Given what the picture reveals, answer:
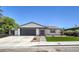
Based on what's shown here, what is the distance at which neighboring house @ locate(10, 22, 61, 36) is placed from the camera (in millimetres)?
10250

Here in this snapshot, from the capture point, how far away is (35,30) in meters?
11.1

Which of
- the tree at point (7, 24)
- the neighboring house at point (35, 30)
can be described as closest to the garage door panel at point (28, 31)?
the neighboring house at point (35, 30)

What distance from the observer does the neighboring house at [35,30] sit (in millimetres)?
10250

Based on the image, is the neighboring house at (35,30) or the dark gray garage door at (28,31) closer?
the neighboring house at (35,30)

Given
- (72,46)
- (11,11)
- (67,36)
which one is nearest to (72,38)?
(67,36)

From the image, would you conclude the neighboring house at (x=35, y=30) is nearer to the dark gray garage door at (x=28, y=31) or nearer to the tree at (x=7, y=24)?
the dark gray garage door at (x=28, y=31)

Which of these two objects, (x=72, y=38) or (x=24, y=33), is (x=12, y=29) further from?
(x=72, y=38)

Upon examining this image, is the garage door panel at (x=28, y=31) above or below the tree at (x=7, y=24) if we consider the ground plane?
below

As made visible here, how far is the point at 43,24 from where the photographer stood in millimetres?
9992

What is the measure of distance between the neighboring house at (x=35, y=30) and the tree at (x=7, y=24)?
0.33m

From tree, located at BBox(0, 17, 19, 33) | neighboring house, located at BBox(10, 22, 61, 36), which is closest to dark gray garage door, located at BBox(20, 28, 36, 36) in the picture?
neighboring house, located at BBox(10, 22, 61, 36)

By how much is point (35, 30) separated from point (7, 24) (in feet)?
4.57
